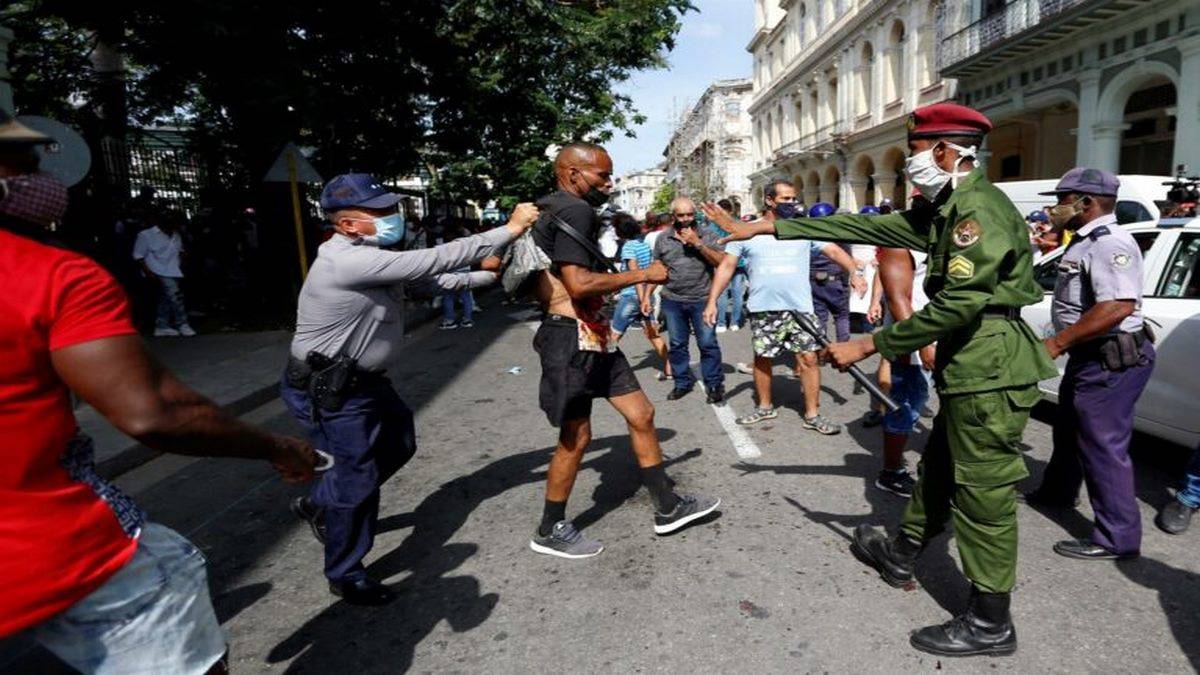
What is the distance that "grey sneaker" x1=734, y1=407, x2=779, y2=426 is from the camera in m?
5.71

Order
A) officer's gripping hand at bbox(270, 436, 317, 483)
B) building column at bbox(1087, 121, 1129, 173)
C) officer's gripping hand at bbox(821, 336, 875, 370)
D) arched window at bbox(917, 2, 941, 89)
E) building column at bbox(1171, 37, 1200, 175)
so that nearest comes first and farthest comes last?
officer's gripping hand at bbox(270, 436, 317, 483) → officer's gripping hand at bbox(821, 336, 875, 370) → building column at bbox(1171, 37, 1200, 175) → building column at bbox(1087, 121, 1129, 173) → arched window at bbox(917, 2, 941, 89)

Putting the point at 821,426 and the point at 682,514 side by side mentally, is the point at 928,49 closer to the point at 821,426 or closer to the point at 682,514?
the point at 821,426

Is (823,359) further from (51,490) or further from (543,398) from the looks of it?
(51,490)

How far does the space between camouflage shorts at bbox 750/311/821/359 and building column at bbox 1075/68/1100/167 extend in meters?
13.6

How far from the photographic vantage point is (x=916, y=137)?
9.03ft

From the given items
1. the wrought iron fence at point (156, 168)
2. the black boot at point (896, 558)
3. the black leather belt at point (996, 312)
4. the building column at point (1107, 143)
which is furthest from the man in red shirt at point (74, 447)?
the building column at point (1107, 143)

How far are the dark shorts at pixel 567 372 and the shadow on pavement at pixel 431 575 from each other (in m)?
0.81

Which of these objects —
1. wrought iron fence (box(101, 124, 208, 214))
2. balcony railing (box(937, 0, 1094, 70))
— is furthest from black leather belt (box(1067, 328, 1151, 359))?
balcony railing (box(937, 0, 1094, 70))

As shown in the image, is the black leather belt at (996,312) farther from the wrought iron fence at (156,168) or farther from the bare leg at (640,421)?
the wrought iron fence at (156,168)

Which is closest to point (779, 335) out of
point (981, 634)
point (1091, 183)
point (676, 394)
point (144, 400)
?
point (676, 394)

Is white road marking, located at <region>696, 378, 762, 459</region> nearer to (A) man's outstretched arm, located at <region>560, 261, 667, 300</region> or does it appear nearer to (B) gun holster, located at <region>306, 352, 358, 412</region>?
(A) man's outstretched arm, located at <region>560, 261, 667, 300</region>

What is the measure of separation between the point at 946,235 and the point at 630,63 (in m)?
18.8

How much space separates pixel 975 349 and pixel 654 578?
166cm

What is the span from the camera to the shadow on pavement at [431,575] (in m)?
2.87
